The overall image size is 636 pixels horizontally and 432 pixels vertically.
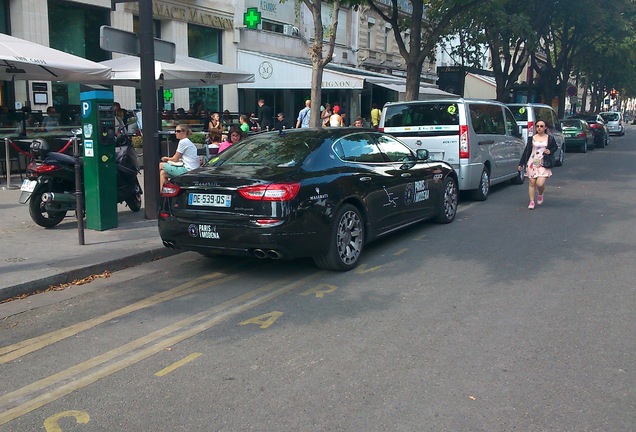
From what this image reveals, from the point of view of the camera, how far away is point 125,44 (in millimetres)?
9281

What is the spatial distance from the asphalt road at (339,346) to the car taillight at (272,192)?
90 cm

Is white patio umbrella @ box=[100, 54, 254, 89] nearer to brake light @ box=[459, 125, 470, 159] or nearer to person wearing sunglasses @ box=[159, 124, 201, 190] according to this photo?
person wearing sunglasses @ box=[159, 124, 201, 190]

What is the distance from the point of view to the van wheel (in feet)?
40.2

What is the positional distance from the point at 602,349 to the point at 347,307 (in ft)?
6.90

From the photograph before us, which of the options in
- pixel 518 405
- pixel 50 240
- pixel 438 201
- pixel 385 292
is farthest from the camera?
pixel 438 201

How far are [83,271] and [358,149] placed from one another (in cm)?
339

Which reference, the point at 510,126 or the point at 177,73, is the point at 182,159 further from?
the point at 510,126

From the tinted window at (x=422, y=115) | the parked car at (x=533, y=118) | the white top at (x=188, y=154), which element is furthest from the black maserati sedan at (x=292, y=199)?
the parked car at (x=533, y=118)

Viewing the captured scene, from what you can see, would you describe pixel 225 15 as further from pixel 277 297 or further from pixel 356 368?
pixel 356 368

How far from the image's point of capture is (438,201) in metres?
9.44

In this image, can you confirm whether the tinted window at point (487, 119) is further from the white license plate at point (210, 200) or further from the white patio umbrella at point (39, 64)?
the white patio umbrella at point (39, 64)

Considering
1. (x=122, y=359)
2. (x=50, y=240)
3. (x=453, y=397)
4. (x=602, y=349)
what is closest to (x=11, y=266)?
(x=50, y=240)

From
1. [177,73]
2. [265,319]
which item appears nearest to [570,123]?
[177,73]

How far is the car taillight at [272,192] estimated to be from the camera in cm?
635
